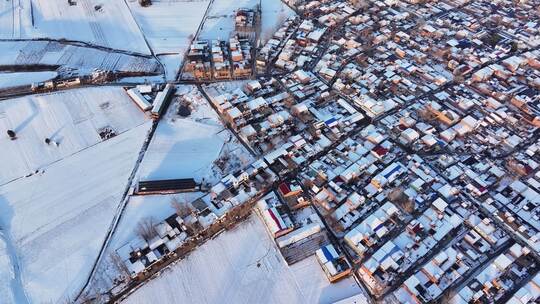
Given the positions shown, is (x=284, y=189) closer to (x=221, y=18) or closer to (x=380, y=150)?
(x=380, y=150)

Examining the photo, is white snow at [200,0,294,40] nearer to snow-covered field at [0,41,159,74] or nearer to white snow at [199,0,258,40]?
white snow at [199,0,258,40]

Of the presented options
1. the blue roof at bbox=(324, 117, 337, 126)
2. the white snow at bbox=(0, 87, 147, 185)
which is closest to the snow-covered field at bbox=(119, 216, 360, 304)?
the blue roof at bbox=(324, 117, 337, 126)

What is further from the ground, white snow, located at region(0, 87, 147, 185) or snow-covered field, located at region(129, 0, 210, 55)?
snow-covered field, located at region(129, 0, 210, 55)

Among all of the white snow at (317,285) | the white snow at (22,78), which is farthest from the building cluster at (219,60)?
the white snow at (317,285)

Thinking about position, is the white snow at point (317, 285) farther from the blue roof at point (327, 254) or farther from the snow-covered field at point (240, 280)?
→ the blue roof at point (327, 254)

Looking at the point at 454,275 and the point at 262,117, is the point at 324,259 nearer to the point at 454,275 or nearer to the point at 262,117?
the point at 454,275
